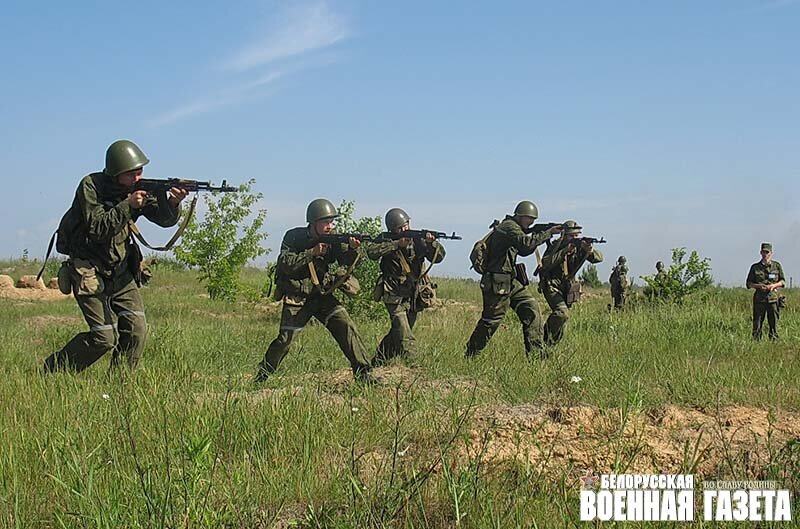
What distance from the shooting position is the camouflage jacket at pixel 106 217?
237 inches

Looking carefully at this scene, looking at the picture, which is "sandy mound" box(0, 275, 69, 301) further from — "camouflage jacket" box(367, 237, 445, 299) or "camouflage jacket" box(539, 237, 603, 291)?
"camouflage jacket" box(539, 237, 603, 291)

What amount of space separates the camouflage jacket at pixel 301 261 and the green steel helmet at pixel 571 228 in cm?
312

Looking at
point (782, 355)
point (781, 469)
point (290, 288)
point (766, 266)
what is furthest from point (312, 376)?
point (766, 266)

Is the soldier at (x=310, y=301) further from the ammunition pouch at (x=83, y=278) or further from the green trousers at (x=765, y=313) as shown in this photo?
the green trousers at (x=765, y=313)

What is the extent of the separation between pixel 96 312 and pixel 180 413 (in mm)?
1936

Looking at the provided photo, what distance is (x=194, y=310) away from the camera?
1652cm

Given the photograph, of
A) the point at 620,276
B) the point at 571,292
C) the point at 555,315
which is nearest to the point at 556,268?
the point at 571,292

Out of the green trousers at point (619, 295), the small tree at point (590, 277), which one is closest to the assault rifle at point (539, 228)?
the green trousers at point (619, 295)

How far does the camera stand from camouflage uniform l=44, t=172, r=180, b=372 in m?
6.06

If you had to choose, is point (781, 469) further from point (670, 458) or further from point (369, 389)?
point (369, 389)

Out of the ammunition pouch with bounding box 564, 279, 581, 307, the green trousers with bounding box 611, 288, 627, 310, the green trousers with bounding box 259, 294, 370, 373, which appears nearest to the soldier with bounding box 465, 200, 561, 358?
the ammunition pouch with bounding box 564, 279, 581, 307

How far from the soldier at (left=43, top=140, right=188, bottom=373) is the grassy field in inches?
11.6

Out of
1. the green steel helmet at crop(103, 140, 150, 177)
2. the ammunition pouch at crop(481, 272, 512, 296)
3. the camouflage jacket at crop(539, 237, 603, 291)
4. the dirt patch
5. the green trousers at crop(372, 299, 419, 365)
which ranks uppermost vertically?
the green steel helmet at crop(103, 140, 150, 177)

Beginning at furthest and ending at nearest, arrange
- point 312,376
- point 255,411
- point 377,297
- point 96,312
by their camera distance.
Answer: point 377,297 → point 312,376 → point 96,312 → point 255,411
